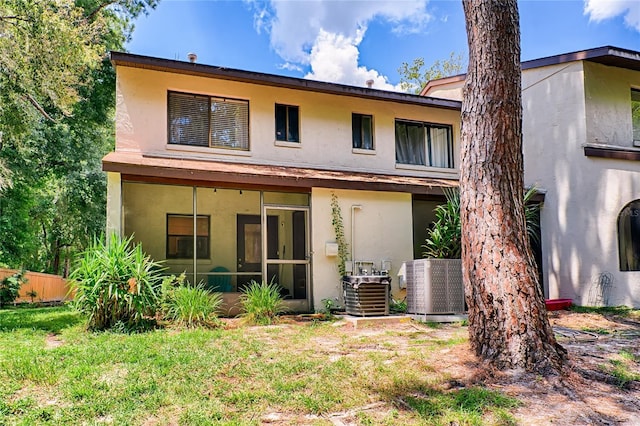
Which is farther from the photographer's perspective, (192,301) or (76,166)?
(76,166)

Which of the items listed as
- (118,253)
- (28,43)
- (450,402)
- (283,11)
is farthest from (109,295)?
(283,11)

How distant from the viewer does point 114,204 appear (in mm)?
8758

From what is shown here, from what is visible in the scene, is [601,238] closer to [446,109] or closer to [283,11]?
[446,109]

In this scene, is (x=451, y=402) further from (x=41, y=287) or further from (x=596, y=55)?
(x=41, y=287)

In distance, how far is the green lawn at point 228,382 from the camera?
3.69 m

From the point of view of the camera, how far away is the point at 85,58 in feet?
35.0

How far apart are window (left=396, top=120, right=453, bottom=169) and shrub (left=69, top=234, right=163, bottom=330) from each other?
755cm

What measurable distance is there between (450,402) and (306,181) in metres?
6.52

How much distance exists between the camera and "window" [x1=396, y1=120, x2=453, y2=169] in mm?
12734

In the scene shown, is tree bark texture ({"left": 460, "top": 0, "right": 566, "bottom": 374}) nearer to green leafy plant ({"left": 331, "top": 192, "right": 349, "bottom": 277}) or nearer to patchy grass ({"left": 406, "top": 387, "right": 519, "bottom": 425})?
patchy grass ({"left": 406, "top": 387, "right": 519, "bottom": 425})

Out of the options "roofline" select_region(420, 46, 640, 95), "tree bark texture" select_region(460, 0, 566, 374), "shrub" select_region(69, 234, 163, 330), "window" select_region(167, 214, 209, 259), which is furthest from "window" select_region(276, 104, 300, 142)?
"tree bark texture" select_region(460, 0, 566, 374)

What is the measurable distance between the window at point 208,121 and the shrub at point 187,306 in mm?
3934

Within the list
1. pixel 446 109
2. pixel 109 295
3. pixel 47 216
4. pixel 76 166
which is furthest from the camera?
pixel 47 216

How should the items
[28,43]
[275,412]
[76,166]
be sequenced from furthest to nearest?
[76,166]
[28,43]
[275,412]
